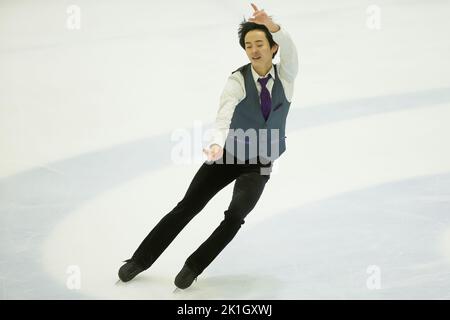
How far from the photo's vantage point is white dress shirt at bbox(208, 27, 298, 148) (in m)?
3.00

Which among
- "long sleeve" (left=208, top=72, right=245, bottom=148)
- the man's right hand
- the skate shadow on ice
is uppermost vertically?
"long sleeve" (left=208, top=72, right=245, bottom=148)

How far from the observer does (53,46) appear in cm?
448

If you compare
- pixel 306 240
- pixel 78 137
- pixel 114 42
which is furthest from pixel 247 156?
pixel 114 42

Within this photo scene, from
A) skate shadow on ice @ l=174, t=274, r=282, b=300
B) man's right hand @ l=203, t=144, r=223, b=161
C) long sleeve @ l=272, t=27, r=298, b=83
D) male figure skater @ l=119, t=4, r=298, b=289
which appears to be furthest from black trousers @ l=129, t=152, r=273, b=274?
long sleeve @ l=272, t=27, r=298, b=83

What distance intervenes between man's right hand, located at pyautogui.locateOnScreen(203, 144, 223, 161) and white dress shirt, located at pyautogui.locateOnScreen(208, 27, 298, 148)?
0.10 m

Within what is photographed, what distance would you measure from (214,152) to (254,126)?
1.00ft

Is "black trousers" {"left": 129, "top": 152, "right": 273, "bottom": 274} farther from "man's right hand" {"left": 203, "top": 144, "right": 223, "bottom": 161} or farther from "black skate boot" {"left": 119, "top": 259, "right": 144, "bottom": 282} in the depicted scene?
"man's right hand" {"left": 203, "top": 144, "right": 223, "bottom": 161}

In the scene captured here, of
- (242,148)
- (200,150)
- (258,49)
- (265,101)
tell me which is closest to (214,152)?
(242,148)

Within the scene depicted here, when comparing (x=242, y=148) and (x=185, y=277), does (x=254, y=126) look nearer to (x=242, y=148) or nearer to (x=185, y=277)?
(x=242, y=148)

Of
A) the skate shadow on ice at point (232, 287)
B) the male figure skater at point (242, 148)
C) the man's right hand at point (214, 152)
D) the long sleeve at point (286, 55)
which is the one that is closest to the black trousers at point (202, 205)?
the male figure skater at point (242, 148)

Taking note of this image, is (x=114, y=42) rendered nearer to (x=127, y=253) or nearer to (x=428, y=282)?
(x=127, y=253)

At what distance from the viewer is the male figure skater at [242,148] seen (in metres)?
2.97

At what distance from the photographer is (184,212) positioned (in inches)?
119

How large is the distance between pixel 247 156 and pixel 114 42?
1.72 meters
